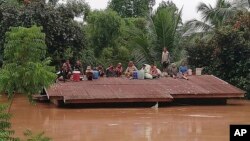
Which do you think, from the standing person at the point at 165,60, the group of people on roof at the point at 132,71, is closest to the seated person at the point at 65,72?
the group of people on roof at the point at 132,71

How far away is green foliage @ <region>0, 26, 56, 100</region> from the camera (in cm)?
802

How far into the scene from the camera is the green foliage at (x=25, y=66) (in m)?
8.02

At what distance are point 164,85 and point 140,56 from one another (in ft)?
21.2

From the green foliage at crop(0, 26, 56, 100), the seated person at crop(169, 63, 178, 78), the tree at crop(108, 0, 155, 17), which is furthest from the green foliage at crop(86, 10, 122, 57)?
the green foliage at crop(0, 26, 56, 100)

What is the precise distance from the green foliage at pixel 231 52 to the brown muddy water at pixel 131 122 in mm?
2588

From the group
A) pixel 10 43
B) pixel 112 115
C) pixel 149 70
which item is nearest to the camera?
pixel 10 43

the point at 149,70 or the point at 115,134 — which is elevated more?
the point at 149,70

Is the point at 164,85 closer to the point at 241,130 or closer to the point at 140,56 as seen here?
the point at 140,56

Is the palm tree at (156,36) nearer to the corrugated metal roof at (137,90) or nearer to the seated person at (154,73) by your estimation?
the seated person at (154,73)

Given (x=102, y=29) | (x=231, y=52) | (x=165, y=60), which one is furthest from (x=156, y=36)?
(x=102, y=29)

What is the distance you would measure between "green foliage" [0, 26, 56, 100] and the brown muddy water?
8.03ft

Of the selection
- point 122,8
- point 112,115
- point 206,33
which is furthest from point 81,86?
point 122,8

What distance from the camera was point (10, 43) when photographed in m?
8.55

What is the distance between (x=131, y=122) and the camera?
13.1 metres
